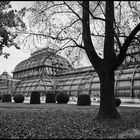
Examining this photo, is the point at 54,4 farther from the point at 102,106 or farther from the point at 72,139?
the point at 72,139

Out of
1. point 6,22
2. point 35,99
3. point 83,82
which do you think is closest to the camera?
point 6,22

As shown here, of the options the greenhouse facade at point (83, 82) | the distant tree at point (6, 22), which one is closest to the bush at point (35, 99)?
the greenhouse facade at point (83, 82)

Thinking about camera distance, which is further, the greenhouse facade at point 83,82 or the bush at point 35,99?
the greenhouse facade at point 83,82

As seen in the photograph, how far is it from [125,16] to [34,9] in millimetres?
5178

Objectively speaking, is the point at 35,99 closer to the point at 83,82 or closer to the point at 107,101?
the point at 83,82

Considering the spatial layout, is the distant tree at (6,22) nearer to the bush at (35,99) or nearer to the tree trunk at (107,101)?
the tree trunk at (107,101)

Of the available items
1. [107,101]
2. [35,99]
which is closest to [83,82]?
[35,99]

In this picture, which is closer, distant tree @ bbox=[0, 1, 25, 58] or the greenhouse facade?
distant tree @ bbox=[0, 1, 25, 58]

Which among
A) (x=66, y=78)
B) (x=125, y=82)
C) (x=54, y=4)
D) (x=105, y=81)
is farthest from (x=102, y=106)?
(x=66, y=78)

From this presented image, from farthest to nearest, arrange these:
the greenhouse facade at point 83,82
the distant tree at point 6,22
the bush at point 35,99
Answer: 1. the greenhouse facade at point 83,82
2. the bush at point 35,99
3. the distant tree at point 6,22

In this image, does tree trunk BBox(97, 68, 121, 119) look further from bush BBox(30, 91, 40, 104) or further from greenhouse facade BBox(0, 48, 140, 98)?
bush BBox(30, 91, 40, 104)

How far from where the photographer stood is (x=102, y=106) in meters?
11.0

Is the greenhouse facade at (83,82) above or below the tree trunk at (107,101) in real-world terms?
above

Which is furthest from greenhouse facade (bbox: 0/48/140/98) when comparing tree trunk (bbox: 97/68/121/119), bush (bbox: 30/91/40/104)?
tree trunk (bbox: 97/68/121/119)
